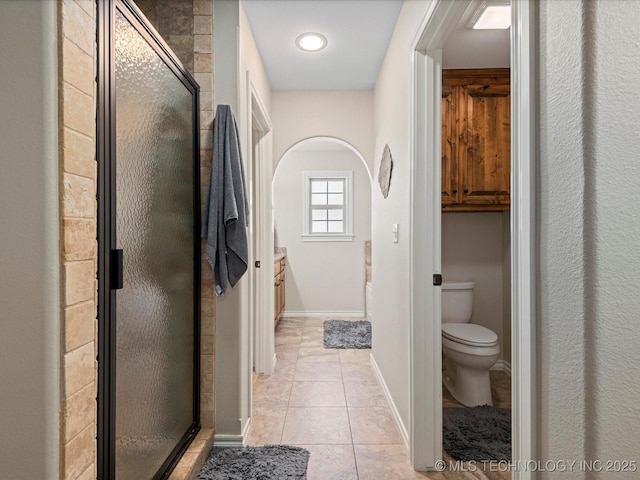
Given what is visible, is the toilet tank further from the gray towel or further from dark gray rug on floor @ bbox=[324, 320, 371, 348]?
the gray towel

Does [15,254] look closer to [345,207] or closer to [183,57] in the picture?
[183,57]

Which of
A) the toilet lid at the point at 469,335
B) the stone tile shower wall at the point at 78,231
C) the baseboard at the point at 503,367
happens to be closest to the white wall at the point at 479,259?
the baseboard at the point at 503,367

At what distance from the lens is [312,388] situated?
2.74m

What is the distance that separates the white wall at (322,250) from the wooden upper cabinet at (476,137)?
8.48 ft

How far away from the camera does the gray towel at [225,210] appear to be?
184cm

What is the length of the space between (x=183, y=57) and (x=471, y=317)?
2833mm

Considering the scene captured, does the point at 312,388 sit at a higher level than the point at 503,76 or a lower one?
lower

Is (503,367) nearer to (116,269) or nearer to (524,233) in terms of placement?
(524,233)

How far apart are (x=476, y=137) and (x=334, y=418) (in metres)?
2.26

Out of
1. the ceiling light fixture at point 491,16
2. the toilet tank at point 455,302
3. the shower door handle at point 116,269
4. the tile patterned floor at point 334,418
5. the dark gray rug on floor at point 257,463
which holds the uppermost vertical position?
the ceiling light fixture at point 491,16

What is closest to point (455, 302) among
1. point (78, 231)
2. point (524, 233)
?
point (524, 233)

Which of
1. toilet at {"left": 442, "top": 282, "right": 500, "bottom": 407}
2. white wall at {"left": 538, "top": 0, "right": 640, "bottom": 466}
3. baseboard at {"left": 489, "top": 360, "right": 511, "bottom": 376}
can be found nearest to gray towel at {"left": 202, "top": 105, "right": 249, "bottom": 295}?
white wall at {"left": 538, "top": 0, "right": 640, "bottom": 466}

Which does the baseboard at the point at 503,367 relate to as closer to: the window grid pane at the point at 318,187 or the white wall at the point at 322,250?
the white wall at the point at 322,250

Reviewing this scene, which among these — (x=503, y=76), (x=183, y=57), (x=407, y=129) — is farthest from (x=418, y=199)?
(x=503, y=76)
